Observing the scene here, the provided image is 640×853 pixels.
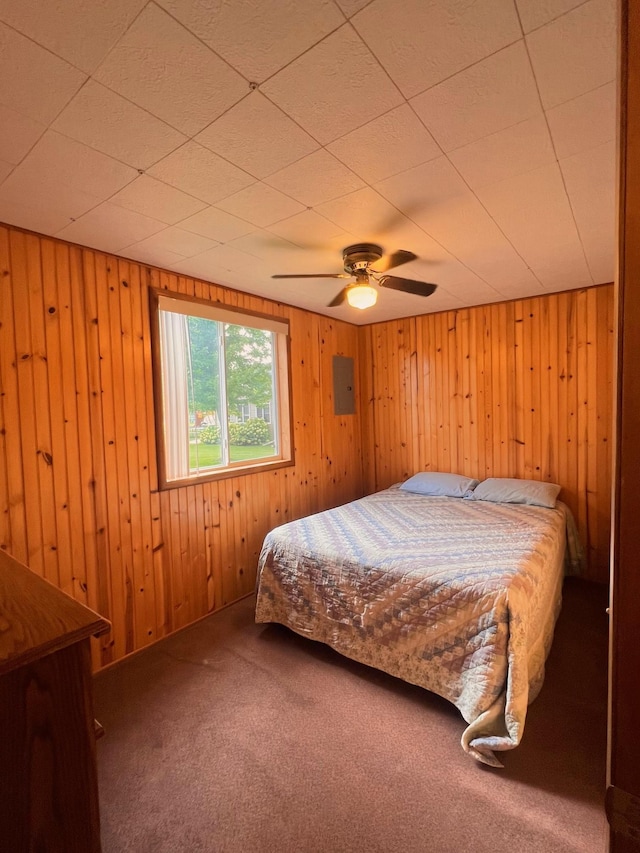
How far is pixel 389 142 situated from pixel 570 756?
2555 mm

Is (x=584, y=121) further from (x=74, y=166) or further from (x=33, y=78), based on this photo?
(x=74, y=166)

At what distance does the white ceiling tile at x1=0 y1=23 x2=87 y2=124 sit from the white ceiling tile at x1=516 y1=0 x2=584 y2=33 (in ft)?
3.86

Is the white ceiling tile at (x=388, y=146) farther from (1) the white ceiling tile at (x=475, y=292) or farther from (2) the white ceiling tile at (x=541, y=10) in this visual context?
(1) the white ceiling tile at (x=475, y=292)

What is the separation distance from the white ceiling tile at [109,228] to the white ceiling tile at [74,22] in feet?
2.70

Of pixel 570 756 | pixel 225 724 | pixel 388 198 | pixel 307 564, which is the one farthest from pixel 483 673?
pixel 388 198

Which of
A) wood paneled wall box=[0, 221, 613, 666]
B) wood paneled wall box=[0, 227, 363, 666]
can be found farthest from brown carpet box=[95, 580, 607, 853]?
wood paneled wall box=[0, 221, 613, 666]

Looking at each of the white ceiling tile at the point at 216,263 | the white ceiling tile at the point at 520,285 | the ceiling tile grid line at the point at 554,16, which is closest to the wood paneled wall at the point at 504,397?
the white ceiling tile at the point at 520,285

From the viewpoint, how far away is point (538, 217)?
78.2 inches

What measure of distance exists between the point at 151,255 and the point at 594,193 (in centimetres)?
234

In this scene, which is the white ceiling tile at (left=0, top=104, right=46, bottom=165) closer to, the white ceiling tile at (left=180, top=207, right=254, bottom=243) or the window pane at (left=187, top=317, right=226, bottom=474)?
the white ceiling tile at (left=180, top=207, right=254, bottom=243)

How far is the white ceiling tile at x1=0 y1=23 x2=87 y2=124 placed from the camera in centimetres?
102

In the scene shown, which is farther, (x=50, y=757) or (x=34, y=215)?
(x=34, y=215)

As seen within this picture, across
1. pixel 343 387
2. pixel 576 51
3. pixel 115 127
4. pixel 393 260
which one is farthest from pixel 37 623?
pixel 343 387

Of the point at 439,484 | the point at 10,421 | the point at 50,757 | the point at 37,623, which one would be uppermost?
the point at 10,421
